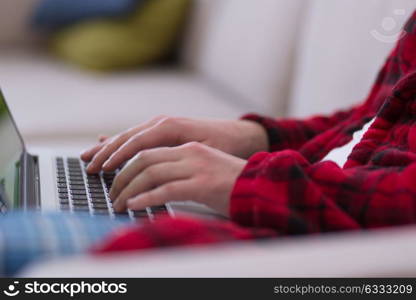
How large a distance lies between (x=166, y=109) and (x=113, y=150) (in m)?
0.69

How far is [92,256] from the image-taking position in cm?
49

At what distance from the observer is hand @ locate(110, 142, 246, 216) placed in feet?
2.15

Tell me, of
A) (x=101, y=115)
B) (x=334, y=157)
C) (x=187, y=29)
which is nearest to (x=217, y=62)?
(x=187, y=29)

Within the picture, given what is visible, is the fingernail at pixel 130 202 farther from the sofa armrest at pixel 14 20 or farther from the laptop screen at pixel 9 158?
the sofa armrest at pixel 14 20

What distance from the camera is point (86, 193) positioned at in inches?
32.6

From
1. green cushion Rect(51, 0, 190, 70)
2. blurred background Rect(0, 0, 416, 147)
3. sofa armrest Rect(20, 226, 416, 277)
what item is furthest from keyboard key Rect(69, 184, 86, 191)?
green cushion Rect(51, 0, 190, 70)

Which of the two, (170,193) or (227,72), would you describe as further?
(227,72)

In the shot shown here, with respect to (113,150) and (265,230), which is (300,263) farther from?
(113,150)

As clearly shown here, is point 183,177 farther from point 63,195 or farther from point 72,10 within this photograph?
point 72,10

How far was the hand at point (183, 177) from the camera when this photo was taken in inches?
25.9

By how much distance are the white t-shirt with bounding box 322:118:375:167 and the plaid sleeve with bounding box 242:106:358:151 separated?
0.10 meters

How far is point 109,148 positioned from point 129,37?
3.48 feet

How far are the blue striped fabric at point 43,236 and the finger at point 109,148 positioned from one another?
245 mm

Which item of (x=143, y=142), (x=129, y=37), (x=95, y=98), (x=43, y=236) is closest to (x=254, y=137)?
(x=143, y=142)
